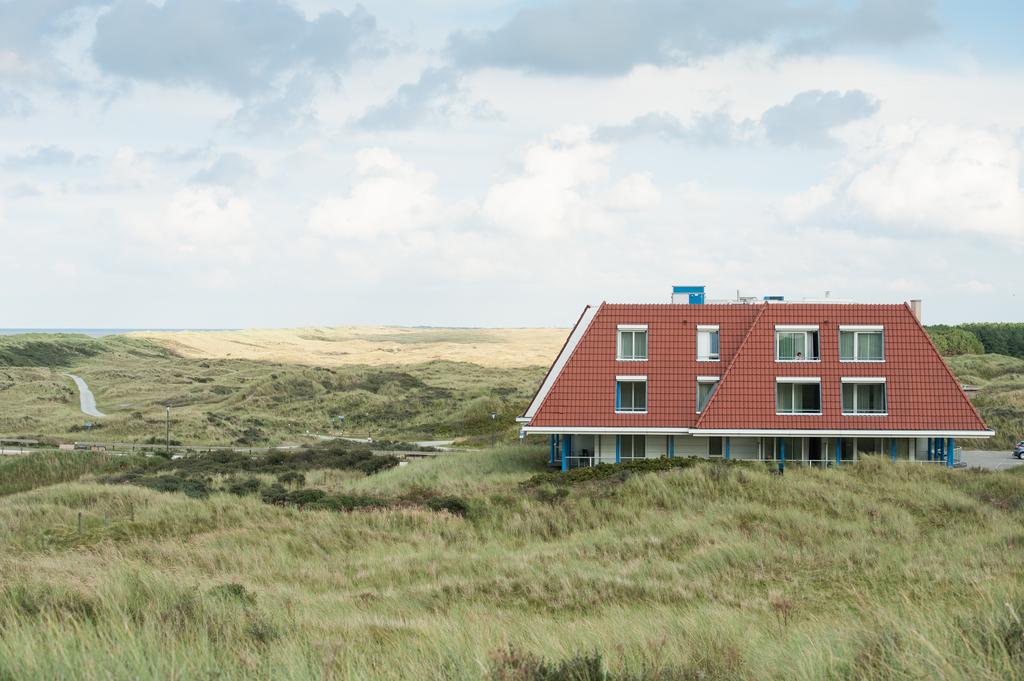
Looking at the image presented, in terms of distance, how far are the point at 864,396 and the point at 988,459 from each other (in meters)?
12.0

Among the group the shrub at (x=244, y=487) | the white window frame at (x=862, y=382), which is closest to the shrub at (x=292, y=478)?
the shrub at (x=244, y=487)

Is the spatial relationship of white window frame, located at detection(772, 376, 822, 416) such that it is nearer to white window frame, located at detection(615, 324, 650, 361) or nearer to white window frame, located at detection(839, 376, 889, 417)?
white window frame, located at detection(839, 376, 889, 417)

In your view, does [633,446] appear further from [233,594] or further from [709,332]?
[233,594]

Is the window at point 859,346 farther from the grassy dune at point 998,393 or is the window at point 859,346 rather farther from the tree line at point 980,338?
the tree line at point 980,338

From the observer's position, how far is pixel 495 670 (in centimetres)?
797

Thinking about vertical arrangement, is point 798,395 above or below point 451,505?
above

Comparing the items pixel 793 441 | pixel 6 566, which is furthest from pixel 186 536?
pixel 793 441

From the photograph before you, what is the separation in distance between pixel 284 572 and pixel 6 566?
574cm

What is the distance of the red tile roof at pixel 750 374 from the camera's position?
40156 mm

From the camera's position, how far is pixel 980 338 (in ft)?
463

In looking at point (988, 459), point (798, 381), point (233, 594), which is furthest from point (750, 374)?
point (233, 594)

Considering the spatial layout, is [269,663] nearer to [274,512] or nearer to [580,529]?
[580,529]

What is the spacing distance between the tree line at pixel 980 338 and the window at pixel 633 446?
99.3m

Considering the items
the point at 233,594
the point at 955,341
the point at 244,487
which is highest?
the point at 955,341
